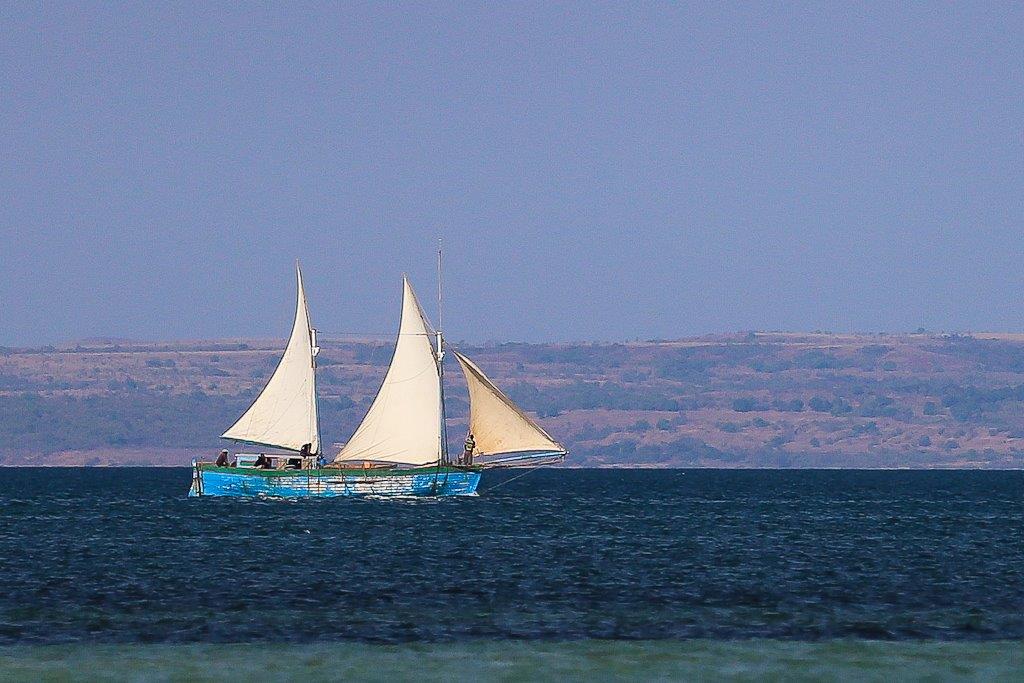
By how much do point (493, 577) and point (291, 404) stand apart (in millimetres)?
69478

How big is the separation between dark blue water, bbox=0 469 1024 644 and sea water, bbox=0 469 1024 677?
156mm

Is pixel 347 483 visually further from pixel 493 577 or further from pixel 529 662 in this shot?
pixel 529 662

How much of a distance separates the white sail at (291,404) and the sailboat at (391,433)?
0.08m

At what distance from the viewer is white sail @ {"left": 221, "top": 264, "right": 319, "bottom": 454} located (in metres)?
127

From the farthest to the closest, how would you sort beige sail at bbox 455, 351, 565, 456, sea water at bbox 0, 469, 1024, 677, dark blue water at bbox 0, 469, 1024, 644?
beige sail at bbox 455, 351, 565, 456, dark blue water at bbox 0, 469, 1024, 644, sea water at bbox 0, 469, 1024, 677

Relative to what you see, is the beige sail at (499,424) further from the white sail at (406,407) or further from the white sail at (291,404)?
the white sail at (291,404)

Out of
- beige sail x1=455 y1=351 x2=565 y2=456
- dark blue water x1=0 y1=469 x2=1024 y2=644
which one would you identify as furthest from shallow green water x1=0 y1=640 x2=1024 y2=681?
beige sail x1=455 y1=351 x2=565 y2=456

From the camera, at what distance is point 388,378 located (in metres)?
124

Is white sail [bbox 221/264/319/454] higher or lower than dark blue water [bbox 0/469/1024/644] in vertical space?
higher

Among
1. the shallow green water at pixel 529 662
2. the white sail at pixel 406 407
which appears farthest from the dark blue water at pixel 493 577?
the white sail at pixel 406 407

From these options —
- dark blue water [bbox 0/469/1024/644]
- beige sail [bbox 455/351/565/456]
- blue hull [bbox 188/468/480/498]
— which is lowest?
dark blue water [bbox 0/469/1024/644]

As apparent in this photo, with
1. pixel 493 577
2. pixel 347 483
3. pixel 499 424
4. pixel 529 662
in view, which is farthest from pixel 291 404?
pixel 529 662

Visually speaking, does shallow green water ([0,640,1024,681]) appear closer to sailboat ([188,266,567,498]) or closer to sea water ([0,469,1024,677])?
sea water ([0,469,1024,677])

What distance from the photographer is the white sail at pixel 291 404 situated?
415 ft
